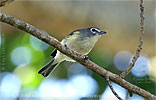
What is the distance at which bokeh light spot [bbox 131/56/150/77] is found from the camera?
180cm

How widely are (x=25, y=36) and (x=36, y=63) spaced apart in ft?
0.69

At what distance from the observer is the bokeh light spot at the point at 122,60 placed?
2.05m

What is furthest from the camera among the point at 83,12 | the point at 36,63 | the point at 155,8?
the point at 36,63

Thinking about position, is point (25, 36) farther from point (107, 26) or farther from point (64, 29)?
point (107, 26)

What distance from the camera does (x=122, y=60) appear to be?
213cm

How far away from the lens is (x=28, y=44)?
2322 mm

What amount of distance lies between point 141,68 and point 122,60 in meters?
0.31

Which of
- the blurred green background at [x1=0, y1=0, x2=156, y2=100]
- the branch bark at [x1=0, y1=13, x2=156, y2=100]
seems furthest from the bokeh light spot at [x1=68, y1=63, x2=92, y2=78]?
the branch bark at [x1=0, y1=13, x2=156, y2=100]

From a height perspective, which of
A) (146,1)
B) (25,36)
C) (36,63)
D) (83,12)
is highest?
(146,1)

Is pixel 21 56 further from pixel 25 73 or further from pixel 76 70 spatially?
pixel 76 70

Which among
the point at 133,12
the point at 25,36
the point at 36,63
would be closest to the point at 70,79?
the point at 36,63

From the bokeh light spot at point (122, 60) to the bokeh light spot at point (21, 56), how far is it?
62cm

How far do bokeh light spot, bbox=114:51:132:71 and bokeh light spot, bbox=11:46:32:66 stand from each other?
0.62 metres

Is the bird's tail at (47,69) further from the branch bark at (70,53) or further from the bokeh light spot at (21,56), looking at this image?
the bokeh light spot at (21,56)
